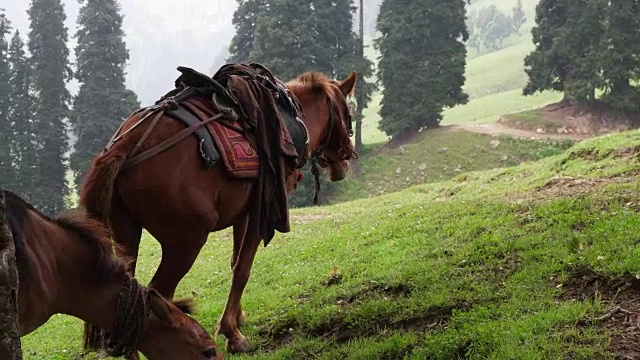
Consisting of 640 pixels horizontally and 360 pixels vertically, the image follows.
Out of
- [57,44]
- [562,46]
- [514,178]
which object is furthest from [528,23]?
[514,178]

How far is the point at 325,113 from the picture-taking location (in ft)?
20.5

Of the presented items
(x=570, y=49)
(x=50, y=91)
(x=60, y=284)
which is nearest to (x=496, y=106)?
(x=570, y=49)

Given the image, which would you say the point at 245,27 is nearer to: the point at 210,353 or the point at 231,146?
the point at 231,146

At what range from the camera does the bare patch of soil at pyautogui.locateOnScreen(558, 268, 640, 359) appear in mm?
3844

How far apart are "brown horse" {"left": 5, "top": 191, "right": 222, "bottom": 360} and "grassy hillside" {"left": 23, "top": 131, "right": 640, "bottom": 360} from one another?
1825 millimetres

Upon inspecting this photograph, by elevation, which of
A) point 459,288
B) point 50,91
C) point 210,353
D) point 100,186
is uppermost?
point 50,91

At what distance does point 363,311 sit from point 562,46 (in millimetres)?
28142

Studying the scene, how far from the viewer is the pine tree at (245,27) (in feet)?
115

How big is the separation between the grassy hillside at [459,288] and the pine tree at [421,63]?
22480 mm

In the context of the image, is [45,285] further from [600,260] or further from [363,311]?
[600,260]

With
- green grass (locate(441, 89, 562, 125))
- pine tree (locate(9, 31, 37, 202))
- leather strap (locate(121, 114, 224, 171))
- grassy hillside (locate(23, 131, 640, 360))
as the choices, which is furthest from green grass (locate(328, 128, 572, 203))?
leather strap (locate(121, 114, 224, 171))

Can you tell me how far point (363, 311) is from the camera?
5.34m

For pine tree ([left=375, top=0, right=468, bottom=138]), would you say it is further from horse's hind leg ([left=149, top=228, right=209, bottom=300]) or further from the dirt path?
horse's hind leg ([left=149, top=228, right=209, bottom=300])

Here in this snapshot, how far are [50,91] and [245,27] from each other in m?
12.4
